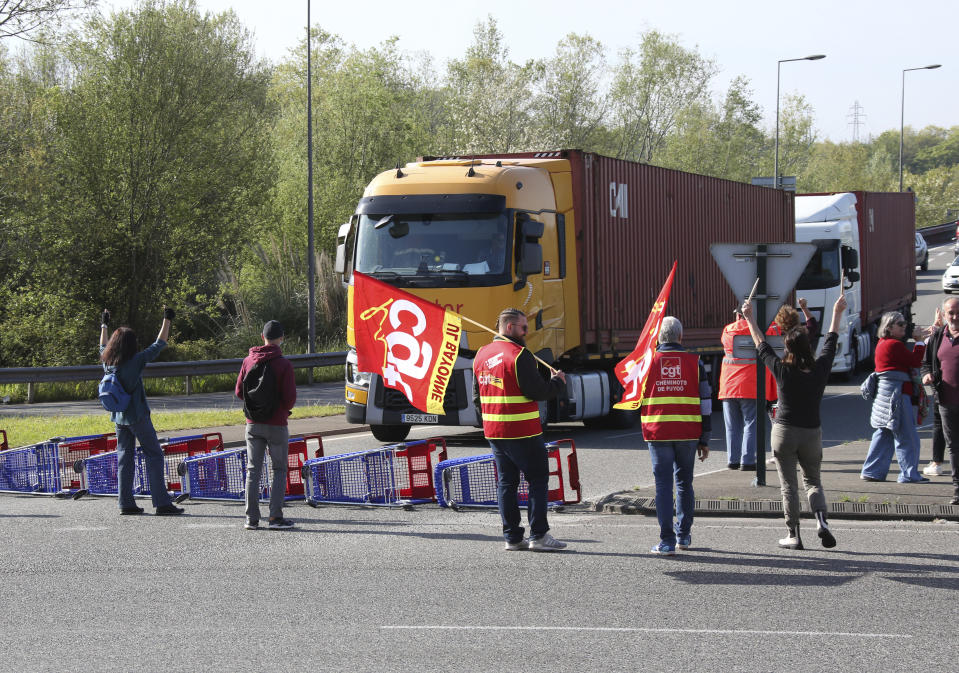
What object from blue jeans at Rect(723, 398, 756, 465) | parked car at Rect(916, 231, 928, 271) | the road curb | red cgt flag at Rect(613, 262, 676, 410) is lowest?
the road curb

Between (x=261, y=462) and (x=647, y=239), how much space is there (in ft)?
33.5

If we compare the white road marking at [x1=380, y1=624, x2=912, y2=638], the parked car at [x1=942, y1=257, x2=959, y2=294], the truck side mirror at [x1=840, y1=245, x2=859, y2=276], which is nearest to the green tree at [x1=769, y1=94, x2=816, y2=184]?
the parked car at [x1=942, y1=257, x2=959, y2=294]

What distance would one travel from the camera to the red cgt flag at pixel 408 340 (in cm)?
1052

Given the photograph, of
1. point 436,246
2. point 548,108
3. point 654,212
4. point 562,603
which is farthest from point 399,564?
point 548,108

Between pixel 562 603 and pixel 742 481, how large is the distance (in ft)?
16.9

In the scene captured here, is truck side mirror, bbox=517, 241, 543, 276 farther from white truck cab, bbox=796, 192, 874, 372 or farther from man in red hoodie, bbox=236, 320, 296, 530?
white truck cab, bbox=796, 192, 874, 372

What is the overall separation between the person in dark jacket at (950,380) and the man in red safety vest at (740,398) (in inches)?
86.5

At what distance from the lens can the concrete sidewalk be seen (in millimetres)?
10336

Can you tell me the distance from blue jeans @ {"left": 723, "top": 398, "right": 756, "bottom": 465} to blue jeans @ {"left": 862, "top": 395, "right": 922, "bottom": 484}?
133 centimetres

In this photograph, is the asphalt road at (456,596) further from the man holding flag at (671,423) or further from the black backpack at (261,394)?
Answer: the black backpack at (261,394)

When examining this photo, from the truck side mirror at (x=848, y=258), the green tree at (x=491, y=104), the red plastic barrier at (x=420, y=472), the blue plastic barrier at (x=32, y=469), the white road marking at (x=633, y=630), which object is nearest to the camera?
the white road marking at (x=633, y=630)

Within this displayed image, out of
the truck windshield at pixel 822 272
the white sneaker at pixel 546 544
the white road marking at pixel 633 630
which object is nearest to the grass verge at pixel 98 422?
the white sneaker at pixel 546 544

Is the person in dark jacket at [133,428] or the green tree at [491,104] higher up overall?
the green tree at [491,104]

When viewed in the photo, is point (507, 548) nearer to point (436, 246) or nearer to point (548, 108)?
point (436, 246)
